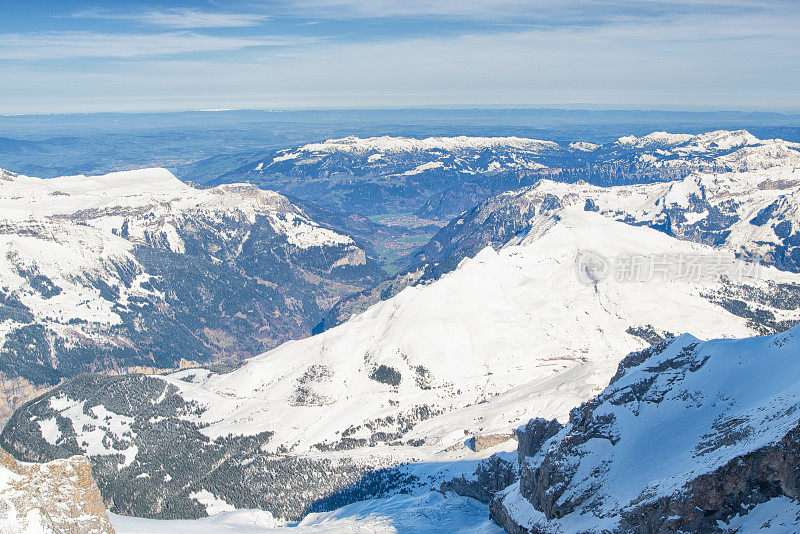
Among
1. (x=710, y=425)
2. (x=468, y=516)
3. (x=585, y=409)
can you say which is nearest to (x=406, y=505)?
(x=468, y=516)

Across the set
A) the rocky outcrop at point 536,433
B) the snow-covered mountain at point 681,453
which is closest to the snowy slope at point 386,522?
the rocky outcrop at point 536,433

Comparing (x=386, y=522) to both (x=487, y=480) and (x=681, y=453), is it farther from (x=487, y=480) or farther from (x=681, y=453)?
(x=681, y=453)

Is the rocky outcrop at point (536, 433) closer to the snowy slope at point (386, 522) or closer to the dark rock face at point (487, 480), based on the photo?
the dark rock face at point (487, 480)

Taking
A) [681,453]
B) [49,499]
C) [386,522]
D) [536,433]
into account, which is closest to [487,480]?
[386,522]

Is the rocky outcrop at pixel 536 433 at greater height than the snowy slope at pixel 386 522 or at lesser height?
greater

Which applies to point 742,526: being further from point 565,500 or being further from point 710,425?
point 565,500

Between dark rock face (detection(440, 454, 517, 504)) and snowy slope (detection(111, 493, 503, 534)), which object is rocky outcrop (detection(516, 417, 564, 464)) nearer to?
dark rock face (detection(440, 454, 517, 504))
